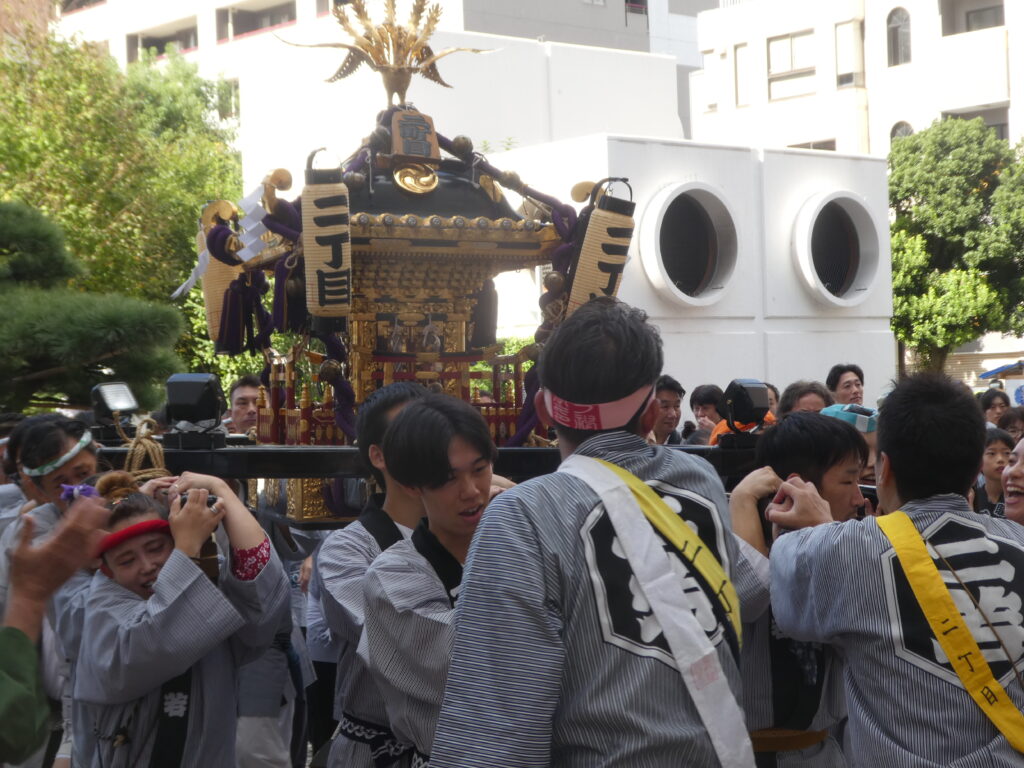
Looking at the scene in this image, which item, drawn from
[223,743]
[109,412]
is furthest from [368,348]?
[223,743]

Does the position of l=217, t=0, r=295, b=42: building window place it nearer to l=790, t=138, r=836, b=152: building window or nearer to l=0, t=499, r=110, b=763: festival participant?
l=790, t=138, r=836, b=152: building window

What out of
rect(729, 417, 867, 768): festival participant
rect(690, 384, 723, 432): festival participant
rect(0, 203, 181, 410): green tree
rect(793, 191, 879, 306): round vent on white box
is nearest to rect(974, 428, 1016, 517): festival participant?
rect(729, 417, 867, 768): festival participant

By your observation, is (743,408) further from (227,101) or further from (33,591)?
(227,101)

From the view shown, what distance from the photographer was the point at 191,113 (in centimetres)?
2725

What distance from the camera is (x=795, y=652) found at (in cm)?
266

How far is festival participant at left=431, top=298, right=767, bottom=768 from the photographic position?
181 centimetres

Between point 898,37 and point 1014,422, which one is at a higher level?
point 898,37

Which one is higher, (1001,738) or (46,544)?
(46,544)

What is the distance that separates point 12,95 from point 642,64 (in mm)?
12122

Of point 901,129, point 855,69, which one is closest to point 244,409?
point 901,129

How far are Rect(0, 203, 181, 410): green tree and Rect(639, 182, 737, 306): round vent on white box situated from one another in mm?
9967

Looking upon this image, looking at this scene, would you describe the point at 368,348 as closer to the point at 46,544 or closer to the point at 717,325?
the point at 46,544

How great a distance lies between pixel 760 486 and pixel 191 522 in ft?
4.12

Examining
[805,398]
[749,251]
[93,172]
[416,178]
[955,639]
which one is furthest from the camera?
[749,251]
